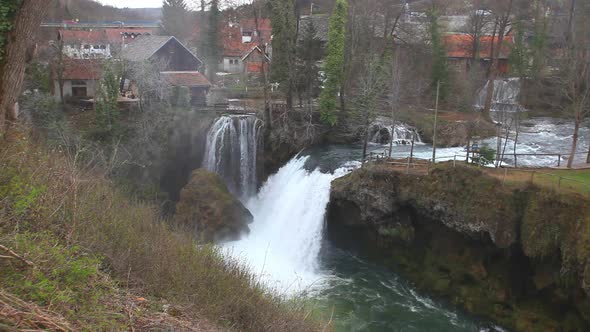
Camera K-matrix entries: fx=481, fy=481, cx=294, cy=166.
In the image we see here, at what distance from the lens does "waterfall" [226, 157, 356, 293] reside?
2070 centimetres

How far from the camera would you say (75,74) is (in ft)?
105

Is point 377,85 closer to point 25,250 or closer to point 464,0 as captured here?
point 25,250

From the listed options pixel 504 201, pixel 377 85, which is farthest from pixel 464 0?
pixel 504 201

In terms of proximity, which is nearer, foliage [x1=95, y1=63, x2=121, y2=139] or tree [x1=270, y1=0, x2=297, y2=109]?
foliage [x1=95, y1=63, x2=121, y2=139]

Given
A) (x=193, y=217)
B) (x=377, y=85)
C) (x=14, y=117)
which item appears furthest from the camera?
(x=377, y=85)

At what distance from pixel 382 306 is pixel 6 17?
1462 centimetres

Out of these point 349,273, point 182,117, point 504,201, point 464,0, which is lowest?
point 349,273

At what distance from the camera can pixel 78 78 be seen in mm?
31891

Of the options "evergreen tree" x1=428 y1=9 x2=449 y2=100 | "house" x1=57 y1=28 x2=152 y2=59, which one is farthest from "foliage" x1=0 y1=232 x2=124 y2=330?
"evergreen tree" x1=428 y1=9 x2=449 y2=100

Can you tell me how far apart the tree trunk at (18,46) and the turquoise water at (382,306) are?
10630 mm

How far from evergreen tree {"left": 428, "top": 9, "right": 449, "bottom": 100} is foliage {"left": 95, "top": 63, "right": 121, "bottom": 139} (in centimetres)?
2131

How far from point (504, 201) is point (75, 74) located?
2745 cm

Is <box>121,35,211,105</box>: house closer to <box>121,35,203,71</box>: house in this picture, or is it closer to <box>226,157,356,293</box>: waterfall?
<box>121,35,203,71</box>: house

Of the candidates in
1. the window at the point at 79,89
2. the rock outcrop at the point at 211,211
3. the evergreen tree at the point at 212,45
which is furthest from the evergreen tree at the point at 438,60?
the window at the point at 79,89
